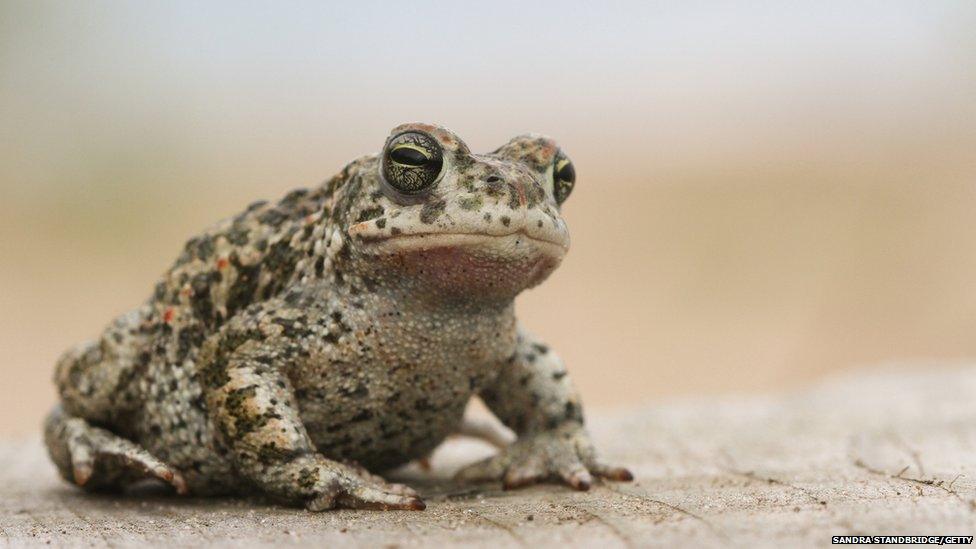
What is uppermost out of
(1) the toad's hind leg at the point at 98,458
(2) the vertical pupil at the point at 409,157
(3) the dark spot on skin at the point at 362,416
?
(2) the vertical pupil at the point at 409,157

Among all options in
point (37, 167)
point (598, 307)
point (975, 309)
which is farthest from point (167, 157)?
point (975, 309)

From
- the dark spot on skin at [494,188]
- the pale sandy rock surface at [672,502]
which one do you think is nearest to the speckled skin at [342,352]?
the dark spot on skin at [494,188]

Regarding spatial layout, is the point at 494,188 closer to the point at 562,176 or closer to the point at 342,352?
the point at 562,176

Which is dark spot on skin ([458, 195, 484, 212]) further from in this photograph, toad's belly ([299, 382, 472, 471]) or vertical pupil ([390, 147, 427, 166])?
toad's belly ([299, 382, 472, 471])

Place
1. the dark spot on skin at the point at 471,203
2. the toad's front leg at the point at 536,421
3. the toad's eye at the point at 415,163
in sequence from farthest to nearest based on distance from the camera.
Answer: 1. the toad's front leg at the point at 536,421
2. the toad's eye at the point at 415,163
3. the dark spot on skin at the point at 471,203

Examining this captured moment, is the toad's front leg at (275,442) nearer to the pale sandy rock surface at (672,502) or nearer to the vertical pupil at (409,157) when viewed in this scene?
the pale sandy rock surface at (672,502)

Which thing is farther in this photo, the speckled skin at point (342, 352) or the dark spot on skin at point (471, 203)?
the speckled skin at point (342, 352)

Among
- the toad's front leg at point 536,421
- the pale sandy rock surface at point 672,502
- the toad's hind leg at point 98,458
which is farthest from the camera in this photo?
the toad's front leg at point 536,421

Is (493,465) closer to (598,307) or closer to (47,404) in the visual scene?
(47,404)
